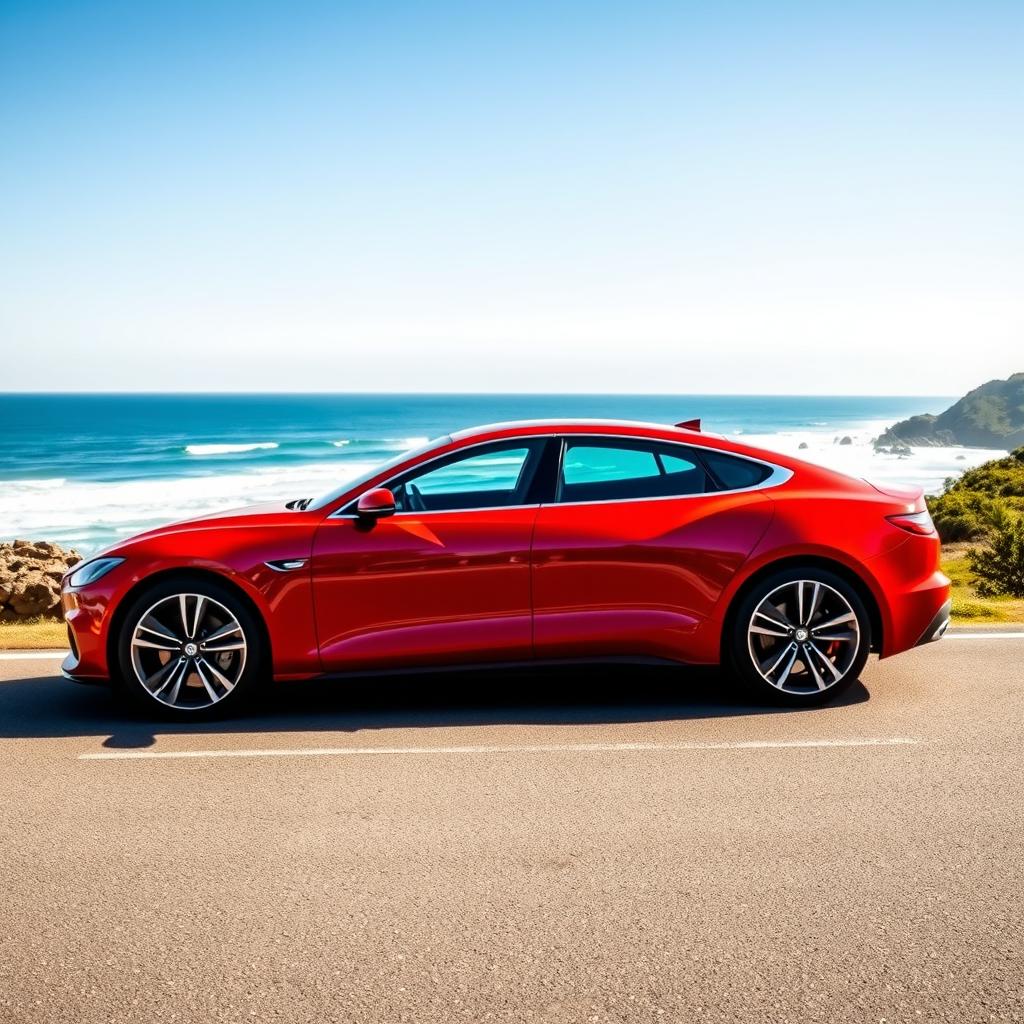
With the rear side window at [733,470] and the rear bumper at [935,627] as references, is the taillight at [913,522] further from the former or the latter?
the rear side window at [733,470]

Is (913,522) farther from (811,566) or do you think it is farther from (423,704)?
(423,704)

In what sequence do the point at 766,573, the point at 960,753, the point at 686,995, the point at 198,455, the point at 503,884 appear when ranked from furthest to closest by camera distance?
the point at 198,455, the point at 766,573, the point at 960,753, the point at 503,884, the point at 686,995

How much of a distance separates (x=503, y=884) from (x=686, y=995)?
36.0 inches

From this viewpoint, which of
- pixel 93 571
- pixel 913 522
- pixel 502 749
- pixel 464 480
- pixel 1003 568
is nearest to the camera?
pixel 502 749

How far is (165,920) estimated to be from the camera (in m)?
3.59

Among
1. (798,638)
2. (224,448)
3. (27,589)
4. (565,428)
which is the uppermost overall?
(565,428)

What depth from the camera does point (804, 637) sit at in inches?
246

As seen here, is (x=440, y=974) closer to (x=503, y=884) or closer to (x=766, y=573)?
(x=503, y=884)

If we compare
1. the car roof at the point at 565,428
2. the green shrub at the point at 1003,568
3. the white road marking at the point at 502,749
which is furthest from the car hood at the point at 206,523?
the green shrub at the point at 1003,568

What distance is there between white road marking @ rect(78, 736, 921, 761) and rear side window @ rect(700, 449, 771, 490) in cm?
152

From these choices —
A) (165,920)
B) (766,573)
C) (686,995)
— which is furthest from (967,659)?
(165,920)

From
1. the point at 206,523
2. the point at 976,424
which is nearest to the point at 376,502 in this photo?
the point at 206,523

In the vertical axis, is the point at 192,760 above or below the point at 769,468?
below

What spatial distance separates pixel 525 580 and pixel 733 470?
1.37 m
